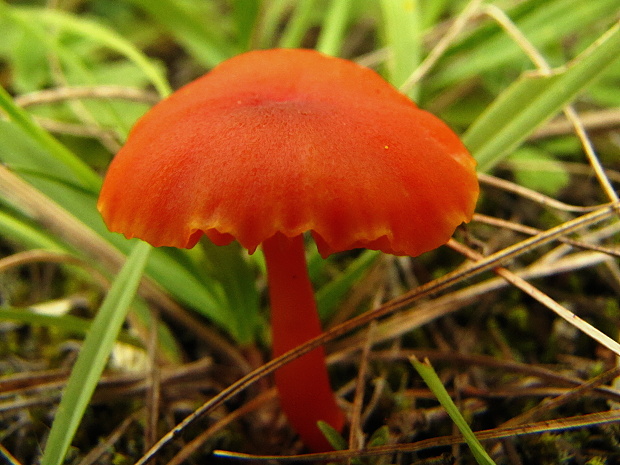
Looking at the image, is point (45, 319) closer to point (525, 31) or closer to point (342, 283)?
point (342, 283)

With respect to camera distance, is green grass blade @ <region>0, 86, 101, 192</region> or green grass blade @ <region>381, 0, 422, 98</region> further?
green grass blade @ <region>381, 0, 422, 98</region>

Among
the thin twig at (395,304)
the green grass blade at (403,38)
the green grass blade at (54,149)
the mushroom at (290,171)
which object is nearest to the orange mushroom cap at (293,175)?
the mushroom at (290,171)

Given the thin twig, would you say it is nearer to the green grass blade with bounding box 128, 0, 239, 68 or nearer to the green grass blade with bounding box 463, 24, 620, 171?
the green grass blade with bounding box 463, 24, 620, 171

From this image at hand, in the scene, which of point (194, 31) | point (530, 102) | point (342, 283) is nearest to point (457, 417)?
point (342, 283)

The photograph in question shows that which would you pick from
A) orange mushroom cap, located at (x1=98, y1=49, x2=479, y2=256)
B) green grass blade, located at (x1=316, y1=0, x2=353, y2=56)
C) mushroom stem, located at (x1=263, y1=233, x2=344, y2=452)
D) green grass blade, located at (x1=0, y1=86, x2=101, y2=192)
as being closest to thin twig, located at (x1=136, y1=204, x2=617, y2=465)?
mushroom stem, located at (x1=263, y1=233, x2=344, y2=452)

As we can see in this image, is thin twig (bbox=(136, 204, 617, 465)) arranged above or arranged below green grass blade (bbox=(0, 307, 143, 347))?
below

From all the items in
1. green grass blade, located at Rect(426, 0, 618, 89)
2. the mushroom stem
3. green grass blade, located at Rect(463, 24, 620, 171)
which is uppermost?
green grass blade, located at Rect(426, 0, 618, 89)

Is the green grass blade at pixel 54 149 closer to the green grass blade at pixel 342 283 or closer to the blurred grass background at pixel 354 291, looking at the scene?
the blurred grass background at pixel 354 291
